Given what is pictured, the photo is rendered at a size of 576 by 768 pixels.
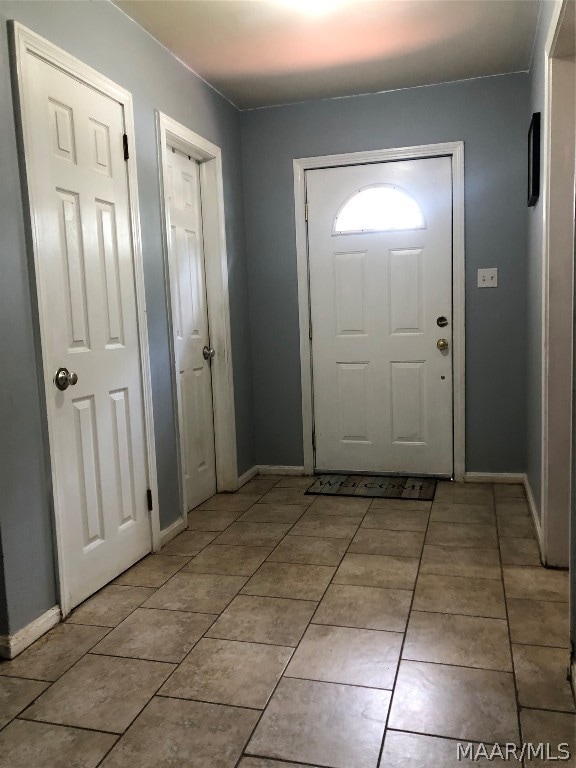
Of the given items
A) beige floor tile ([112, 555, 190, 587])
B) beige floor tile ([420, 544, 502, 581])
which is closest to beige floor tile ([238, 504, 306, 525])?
beige floor tile ([112, 555, 190, 587])

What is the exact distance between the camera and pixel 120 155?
2607 millimetres

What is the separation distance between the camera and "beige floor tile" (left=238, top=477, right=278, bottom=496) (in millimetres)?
3803

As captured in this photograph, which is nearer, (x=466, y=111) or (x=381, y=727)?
(x=381, y=727)

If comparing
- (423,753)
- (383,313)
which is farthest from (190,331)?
(423,753)

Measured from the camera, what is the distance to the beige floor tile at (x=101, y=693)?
1654 mm

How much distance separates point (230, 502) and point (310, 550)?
3.01 feet

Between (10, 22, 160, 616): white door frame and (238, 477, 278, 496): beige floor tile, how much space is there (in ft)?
3.24

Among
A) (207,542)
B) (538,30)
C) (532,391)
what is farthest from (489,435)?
(538,30)

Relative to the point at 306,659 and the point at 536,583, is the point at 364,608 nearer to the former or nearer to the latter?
the point at 306,659

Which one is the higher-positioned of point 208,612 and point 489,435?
point 489,435

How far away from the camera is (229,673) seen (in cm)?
184

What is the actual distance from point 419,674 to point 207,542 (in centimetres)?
141

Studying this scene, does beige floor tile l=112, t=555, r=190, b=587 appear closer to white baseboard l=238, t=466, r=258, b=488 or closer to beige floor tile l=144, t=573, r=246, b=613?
beige floor tile l=144, t=573, r=246, b=613

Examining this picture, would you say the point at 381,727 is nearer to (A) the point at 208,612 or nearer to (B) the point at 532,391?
(A) the point at 208,612
